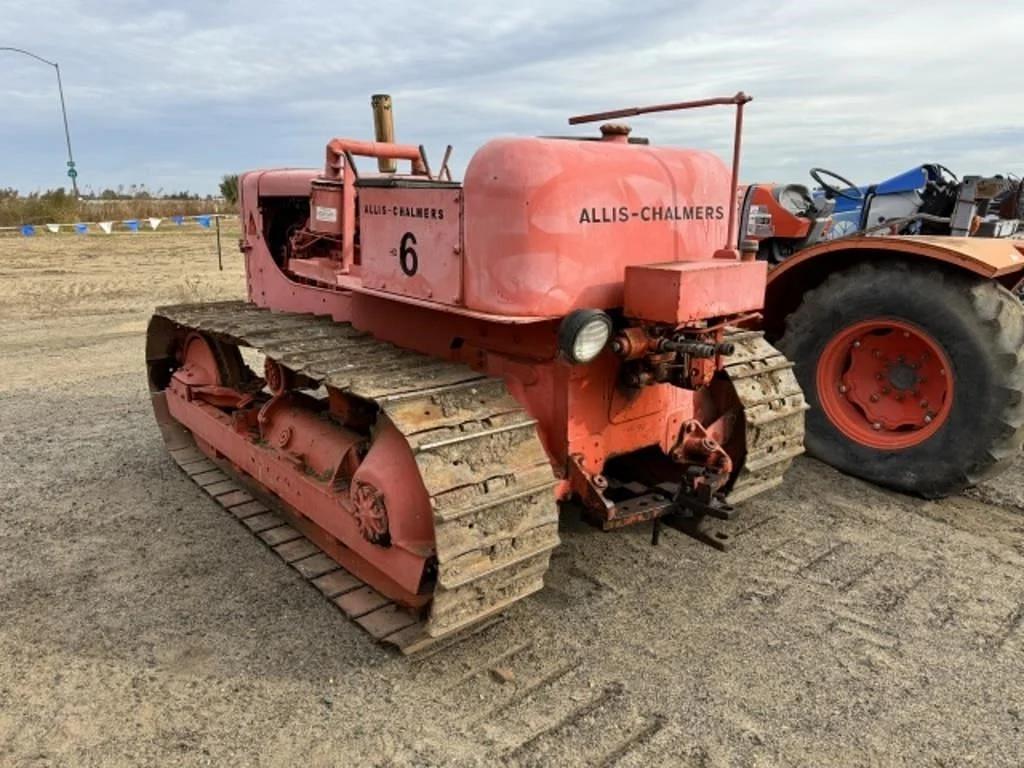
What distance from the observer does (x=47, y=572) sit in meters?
3.89

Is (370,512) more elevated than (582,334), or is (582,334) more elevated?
(582,334)

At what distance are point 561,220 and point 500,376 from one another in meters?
0.87

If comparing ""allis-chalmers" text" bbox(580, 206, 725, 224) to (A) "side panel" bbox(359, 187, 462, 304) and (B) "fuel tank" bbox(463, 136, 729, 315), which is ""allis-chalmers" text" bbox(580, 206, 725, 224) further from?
(A) "side panel" bbox(359, 187, 462, 304)

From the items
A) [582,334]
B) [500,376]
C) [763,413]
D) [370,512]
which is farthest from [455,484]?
[763,413]

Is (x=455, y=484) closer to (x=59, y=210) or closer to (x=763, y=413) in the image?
(x=763, y=413)

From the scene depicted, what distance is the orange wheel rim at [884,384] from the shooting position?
15.7 ft

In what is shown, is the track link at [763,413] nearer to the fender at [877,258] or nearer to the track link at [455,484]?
the fender at [877,258]

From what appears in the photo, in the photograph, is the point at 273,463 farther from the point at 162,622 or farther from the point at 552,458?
the point at 552,458

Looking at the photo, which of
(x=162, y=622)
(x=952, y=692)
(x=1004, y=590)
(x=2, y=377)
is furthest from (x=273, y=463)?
(x=2, y=377)

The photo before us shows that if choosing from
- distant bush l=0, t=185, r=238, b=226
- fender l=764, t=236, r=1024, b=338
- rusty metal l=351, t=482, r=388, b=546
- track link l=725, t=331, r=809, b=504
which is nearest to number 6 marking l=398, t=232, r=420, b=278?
rusty metal l=351, t=482, r=388, b=546

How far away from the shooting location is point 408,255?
3441 millimetres

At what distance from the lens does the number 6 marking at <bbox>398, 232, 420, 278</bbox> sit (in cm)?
340

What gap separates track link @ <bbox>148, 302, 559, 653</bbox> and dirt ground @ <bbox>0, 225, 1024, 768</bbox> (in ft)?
0.54

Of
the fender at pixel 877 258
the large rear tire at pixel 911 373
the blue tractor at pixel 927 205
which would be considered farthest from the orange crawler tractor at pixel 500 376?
the blue tractor at pixel 927 205
